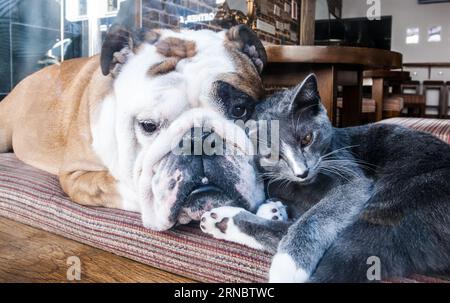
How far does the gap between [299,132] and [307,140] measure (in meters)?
0.02

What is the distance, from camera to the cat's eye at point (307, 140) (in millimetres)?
938

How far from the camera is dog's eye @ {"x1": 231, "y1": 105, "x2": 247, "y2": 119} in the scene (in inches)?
39.1

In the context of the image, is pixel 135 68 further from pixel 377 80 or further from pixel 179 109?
pixel 377 80

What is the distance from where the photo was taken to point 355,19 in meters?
1.02

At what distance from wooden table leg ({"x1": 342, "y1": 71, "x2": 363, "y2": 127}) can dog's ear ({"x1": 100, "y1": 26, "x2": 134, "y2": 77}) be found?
1.79 feet

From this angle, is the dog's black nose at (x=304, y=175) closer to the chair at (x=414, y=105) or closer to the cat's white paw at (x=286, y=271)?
the cat's white paw at (x=286, y=271)

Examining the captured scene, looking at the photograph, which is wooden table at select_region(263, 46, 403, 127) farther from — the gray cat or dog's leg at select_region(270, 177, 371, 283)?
dog's leg at select_region(270, 177, 371, 283)

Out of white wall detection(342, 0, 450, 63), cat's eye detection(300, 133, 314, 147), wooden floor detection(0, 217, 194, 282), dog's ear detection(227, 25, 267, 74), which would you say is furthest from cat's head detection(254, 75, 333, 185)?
wooden floor detection(0, 217, 194, 282)

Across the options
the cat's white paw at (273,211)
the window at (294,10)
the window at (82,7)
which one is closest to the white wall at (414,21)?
the window at (294,10)

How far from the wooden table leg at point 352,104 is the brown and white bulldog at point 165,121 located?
231 millimetres

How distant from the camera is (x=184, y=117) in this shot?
39.4 inches
